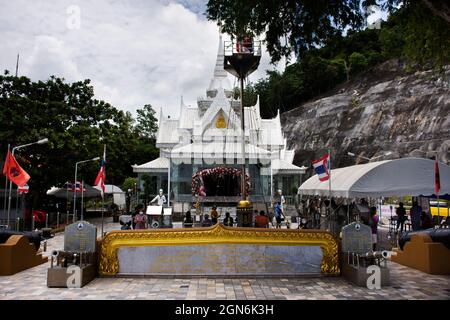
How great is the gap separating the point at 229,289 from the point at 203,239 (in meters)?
1.50

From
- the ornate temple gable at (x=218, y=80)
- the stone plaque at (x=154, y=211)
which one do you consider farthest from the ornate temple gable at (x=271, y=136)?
the stone plaque at (x=154, y=211)

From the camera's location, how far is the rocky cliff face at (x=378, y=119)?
3800cm

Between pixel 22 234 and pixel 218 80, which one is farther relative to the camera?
pixel 218 80

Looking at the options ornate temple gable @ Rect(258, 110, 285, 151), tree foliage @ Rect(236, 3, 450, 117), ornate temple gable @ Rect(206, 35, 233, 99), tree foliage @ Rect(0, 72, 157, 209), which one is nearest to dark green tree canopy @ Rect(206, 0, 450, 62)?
tree foliage @ Rect(0, 72, 157, 209)

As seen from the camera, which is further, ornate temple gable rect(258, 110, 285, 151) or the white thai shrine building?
ornate temple gable rect(258, 110, 285, 151)

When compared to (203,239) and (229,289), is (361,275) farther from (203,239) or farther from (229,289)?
(203,239)

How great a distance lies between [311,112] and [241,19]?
1936 inches

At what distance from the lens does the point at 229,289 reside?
7.98m

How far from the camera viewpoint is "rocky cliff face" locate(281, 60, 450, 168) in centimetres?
3800

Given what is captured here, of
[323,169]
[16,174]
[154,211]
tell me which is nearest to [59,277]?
[154,211]

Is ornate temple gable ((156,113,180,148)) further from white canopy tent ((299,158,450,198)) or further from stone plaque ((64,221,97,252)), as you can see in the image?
stone plaque ((64,221,97,252))

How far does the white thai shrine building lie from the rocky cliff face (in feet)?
33.7

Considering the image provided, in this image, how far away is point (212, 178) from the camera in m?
26.6
